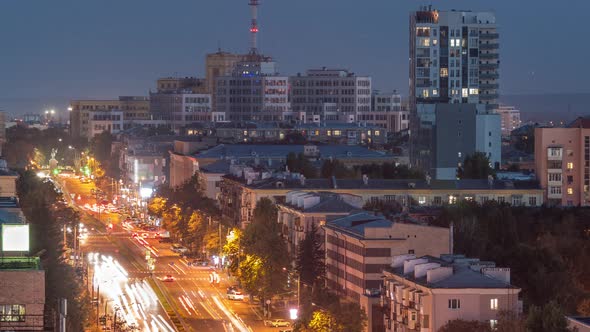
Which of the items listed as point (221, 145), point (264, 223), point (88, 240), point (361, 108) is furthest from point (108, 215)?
point (361, 108)

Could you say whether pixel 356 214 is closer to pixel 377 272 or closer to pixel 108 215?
pixel 377 272

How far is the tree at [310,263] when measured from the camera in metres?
66.6

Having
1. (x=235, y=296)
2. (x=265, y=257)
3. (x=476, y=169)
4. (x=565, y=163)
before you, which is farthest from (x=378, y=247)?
(x=476, y=169)

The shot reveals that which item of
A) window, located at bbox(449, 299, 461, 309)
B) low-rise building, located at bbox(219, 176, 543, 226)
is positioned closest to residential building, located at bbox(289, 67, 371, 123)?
low-rise building, located at bbox(219, 176, 543, 226)

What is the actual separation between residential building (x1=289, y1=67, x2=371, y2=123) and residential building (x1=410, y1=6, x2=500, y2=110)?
149ft

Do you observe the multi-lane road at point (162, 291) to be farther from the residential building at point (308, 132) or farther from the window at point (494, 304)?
the residential building at point (308, 132)

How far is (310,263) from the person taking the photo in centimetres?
6688

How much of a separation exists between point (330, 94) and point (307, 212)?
119 metres

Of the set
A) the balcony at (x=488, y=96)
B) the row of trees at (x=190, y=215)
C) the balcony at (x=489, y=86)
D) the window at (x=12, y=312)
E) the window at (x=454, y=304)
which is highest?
the balcony at (x=489, y=86)

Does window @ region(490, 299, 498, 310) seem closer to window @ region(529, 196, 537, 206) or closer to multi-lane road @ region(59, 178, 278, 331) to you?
multi-lane road @ region(59, 178, 278, 331)

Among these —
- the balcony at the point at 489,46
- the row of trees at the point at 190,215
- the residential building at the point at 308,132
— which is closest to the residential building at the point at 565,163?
the row of trees at the point at 190,215

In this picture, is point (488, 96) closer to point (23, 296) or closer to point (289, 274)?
point (289, 274)

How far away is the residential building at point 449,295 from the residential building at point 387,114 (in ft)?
439

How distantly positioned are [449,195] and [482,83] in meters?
54.3
